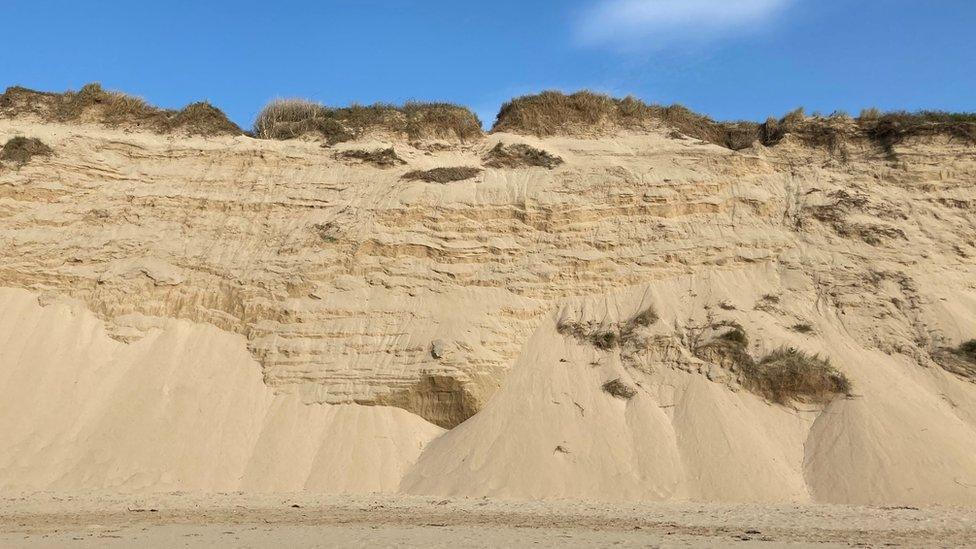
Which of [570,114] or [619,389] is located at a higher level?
[570,114]

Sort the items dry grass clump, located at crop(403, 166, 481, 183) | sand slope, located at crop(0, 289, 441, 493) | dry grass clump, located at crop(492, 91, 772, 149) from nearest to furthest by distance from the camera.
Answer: sand slope, located at crop(0, 289, 441, 493)
dry grass clump, located at crop(403, 166, 481, 183)
dry grass clump, located at crop(492, 91, 772, 149)

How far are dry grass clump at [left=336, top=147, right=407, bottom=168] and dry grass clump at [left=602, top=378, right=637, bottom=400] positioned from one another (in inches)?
331

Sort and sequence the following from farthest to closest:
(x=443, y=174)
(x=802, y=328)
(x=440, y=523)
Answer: (x=443, y=174) → (x=802, y=328) → (x=440, y=523)

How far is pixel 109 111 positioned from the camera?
20234mm

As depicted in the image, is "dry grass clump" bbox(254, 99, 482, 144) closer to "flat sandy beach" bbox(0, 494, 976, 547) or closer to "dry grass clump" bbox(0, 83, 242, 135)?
"dry grass clump" bbox(0, 83, 242, 135)

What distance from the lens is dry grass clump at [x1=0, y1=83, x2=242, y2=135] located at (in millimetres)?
20062

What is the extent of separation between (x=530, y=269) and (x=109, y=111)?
12.3 meters

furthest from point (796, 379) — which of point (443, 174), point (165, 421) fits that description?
point (165, 421)

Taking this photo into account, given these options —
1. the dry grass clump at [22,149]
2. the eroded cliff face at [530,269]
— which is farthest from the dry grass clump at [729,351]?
the dry grass clump at [22,149]

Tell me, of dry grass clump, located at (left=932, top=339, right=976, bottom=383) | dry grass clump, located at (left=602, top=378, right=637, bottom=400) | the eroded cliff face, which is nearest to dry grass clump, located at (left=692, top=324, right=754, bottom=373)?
the eroded cliff face

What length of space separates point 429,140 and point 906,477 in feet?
45.0

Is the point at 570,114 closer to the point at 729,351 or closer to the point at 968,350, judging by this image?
the point at 729,351

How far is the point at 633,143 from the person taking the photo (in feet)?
66.4

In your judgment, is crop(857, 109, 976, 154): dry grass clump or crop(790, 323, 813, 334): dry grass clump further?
crop(857, 109, 976, 154): dry grass clump
